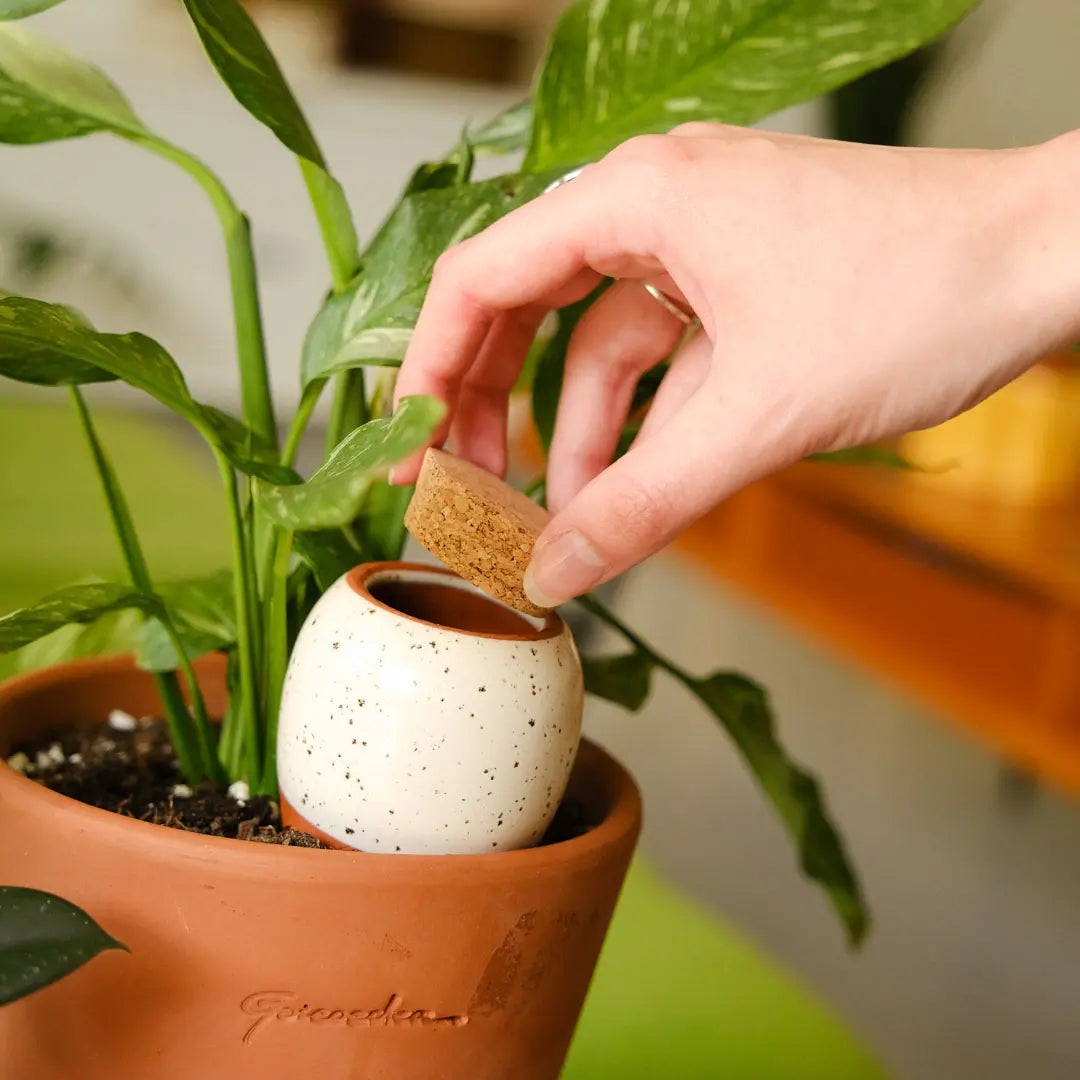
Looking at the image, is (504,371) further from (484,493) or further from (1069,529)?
(1069,529)

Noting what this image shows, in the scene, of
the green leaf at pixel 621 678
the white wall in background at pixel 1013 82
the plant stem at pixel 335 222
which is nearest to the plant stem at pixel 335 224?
the plant stem at pixel 335 222

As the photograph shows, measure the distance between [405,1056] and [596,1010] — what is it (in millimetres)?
261

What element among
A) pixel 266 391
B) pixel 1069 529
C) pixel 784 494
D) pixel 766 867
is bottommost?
pixel 766 867

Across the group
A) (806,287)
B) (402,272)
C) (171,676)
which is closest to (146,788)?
(171,676)

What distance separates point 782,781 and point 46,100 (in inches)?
18.3

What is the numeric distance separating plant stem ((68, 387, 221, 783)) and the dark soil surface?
0.02 meters

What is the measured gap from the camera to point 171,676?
0.57 m

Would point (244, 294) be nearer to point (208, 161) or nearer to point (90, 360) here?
point (90, 360)

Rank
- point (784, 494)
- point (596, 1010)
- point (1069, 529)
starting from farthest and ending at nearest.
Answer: point (784, 494) < point (1069, 529) < point (596, 1010)

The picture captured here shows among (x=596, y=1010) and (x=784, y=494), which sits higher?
(x=596, y=1010)

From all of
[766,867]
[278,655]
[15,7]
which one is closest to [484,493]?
[278,655]

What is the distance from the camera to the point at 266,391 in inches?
22.2

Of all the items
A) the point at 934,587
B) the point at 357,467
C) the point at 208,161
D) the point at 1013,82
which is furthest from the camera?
the point at 1013,82

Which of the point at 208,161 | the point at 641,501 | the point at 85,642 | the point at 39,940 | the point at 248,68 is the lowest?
the point at 208,161
